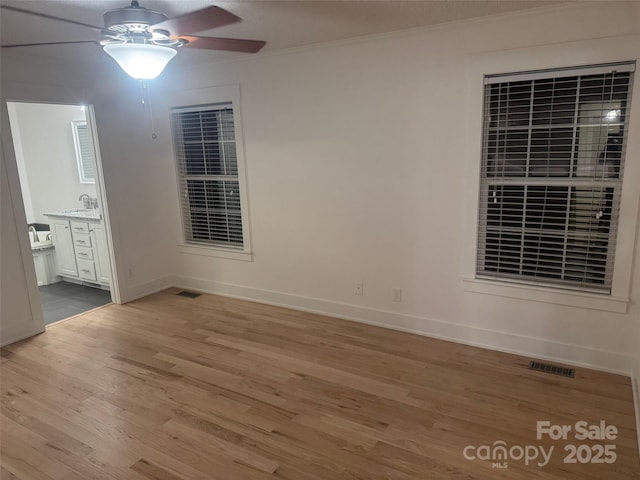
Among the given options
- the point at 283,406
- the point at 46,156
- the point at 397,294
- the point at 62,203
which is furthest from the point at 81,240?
the point at 397,294

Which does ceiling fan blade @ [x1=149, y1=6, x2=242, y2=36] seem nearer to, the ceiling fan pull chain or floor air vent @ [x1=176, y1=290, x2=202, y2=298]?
the ceiling fan pull chain

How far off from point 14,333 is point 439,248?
3.79 metres

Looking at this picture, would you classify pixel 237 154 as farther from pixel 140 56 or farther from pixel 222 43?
pixel 140 56

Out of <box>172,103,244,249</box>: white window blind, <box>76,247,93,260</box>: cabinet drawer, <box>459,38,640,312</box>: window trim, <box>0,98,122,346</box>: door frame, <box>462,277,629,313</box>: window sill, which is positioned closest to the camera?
<box>459,38,640,312</box>: window trim

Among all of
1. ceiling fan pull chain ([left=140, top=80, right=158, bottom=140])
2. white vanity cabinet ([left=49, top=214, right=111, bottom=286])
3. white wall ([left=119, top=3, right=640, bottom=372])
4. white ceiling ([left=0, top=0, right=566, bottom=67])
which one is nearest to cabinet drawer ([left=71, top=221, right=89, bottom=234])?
white vanity cabinet ([left=49, top=214, right=111, bottom=286])

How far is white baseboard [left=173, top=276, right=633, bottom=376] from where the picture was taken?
10.1 ft

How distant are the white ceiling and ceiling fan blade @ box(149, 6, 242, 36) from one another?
538 mm

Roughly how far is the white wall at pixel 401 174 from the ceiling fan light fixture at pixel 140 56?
1.85 m

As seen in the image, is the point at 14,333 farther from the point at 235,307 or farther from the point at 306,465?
the point at 306,465

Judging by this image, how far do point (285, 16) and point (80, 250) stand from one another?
4.09 m

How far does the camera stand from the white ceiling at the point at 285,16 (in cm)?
255

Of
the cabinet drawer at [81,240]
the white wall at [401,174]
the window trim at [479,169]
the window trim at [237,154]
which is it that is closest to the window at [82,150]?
the cabinet drawer at [81,240]

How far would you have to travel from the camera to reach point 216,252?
4.88 metres

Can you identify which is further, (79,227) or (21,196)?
(79,227)
